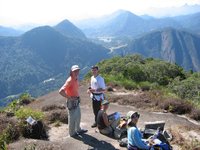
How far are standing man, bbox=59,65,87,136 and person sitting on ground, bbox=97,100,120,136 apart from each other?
2.16 ft

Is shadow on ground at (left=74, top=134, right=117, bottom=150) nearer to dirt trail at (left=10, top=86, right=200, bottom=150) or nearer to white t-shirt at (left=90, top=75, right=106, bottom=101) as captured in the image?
dirt trail at (left=10, top=86, right=200, bottom=150)

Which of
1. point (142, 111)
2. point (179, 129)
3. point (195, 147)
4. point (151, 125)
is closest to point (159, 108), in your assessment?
point (142, 111)

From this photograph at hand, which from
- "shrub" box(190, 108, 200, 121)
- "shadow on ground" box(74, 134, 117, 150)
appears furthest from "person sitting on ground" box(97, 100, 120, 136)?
"shrub" box(190, 108, 200, 121)

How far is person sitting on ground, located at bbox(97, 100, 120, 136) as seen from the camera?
34.9ft

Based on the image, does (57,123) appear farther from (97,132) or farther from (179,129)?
(179,129)

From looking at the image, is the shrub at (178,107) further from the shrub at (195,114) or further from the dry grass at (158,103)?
the shrub at (195,114)

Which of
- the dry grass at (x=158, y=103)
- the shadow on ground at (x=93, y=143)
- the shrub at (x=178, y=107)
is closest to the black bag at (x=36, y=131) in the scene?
the shadow on ground at (x=93, y=143)

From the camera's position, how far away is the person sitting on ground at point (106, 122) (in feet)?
34.9

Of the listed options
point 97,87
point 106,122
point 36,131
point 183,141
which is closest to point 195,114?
point 183,141

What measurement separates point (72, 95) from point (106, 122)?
1.35 meters

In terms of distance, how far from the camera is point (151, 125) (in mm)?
10453

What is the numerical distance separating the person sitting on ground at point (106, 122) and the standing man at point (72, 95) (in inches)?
25.9

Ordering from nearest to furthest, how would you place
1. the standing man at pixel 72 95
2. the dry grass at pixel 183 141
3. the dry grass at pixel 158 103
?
the dry grass at pixel 183 141 → the standing man at pixel 72 95 → the dry grass at pixel 158 103

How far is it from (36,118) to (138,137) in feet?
12.8
